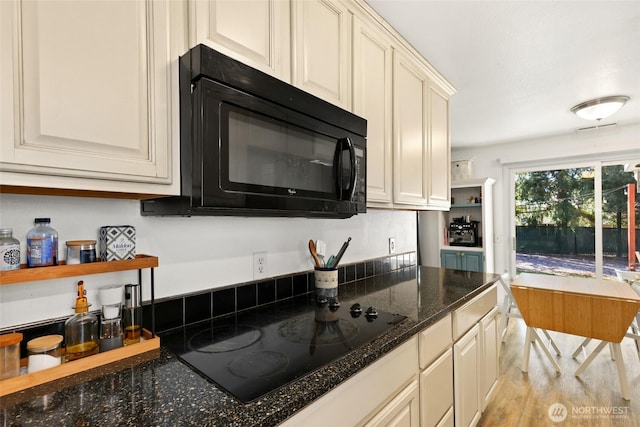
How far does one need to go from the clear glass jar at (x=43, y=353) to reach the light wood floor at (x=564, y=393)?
2360 millimetres

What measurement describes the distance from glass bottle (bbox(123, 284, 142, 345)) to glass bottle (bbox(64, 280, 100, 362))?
0.08 m

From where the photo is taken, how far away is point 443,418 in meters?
1.42

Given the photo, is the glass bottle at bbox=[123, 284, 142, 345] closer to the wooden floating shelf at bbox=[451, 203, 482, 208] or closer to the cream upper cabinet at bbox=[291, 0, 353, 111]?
the cream upper cabinet at bbox=[291, 0, 353, 111]

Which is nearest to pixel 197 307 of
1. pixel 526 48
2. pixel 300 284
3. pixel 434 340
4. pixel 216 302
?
pixel 216 302

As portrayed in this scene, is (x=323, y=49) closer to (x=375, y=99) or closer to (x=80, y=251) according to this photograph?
(x=375, y=99)

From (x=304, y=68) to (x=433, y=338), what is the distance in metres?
1.22

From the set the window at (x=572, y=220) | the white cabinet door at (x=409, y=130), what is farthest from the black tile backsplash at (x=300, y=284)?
the window at (x=572, y=220)

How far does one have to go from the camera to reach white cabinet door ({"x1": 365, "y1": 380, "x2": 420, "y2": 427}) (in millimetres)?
1016

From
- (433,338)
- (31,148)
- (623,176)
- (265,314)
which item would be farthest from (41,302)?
(623,176)

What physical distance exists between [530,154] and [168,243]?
15.6 ft

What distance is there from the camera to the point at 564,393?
2.38 metres

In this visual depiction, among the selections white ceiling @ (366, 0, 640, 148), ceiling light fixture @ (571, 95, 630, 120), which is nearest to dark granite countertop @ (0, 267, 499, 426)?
white ceiling @ (366, 0, 640, 148)

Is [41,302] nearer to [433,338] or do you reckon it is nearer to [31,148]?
[31,148]

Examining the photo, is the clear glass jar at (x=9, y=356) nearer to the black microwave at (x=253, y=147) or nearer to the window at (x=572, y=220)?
the black microwave at (x=253, y=147)
